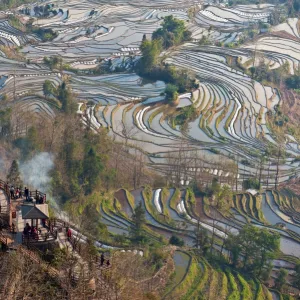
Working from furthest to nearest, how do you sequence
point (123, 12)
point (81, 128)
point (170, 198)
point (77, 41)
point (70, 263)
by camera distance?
point (123, 12) < point (77, 41) < point (81, 128) < point (170, 198) < point (70, 263)

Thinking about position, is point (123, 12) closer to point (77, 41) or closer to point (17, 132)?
point (77, 41)

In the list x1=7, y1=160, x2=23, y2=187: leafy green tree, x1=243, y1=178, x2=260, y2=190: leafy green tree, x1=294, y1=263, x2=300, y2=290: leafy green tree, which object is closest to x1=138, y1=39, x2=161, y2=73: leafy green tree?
x1=243, y1=178, x2=260, y2=190: leafy green tree

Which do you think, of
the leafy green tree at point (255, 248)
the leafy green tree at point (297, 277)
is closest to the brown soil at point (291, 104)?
the leafy green tree at point (255, 248)

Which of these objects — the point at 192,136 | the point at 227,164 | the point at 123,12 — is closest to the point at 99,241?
the point at 227,164

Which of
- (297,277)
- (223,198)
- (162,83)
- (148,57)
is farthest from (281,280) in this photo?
(148,57)

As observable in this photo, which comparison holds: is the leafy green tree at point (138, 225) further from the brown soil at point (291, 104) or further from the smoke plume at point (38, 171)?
the brown soil at point (291, 104)
